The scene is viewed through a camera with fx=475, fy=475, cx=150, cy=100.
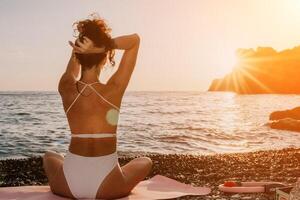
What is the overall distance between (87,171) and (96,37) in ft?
5.19

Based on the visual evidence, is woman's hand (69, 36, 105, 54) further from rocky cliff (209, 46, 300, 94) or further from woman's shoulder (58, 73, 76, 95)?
rocky cliff (209, 46, 300, 94)

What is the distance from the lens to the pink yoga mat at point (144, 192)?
614cm

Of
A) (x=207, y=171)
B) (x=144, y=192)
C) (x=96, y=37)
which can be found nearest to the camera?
(x=96, y=37)

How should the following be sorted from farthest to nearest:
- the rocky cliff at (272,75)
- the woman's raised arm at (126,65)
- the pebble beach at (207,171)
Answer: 1. the rocky cliff at (272,75)
2. the pebble beach at (207,171)
3. the woman's raised arm at (126,65)

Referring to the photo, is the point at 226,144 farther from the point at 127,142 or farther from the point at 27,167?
the point at 27,167

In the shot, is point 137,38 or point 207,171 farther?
point 207,171

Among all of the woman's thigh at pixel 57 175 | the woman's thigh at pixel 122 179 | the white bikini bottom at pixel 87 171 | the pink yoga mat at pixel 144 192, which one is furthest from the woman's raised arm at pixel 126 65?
the pink yoga mat at pixel 144 192

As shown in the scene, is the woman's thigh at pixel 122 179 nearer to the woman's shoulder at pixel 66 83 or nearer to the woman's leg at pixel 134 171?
the woman's leg at pixel 134 171

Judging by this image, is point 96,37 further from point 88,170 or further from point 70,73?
Result: point 88,170

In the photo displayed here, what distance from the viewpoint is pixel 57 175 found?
5934mm

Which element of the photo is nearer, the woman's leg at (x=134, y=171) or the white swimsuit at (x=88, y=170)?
the white swimsuit at (x=88, y=170)

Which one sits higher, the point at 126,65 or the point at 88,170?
the point at 126,65

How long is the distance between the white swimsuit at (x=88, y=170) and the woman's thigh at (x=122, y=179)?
0.07 metres

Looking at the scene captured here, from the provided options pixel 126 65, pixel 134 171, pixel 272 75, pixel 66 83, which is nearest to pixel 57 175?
pixel 134 171
